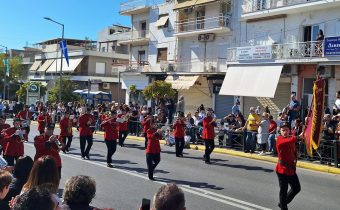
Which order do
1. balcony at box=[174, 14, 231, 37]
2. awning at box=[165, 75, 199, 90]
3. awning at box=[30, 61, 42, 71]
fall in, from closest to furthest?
balcony at box=[174, 14, 231, 37] < awning at box=[165, 75, 199, 90] < awning at box=[30, 61, 42, 71]

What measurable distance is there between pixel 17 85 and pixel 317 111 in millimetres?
58095

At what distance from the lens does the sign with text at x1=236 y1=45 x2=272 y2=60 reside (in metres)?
26.5

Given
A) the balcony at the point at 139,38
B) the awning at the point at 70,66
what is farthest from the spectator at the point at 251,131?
the awning at the point at 70,66

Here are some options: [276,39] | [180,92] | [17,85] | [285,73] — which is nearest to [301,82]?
[285,73]

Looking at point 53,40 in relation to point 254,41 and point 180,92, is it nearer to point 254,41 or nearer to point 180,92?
point 180,92

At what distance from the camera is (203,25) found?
110ft

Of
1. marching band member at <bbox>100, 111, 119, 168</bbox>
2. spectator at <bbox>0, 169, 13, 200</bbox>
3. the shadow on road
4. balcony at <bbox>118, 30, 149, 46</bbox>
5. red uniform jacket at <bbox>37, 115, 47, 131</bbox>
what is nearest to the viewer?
spectator at <bbox>0, 169, 13, 200</bbox>

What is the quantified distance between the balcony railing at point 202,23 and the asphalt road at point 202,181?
1615cm

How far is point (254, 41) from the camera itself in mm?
29078

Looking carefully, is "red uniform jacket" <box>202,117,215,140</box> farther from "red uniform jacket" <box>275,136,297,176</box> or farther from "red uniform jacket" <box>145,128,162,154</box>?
"red uniform jacket" <box>275,136,297,176</box>

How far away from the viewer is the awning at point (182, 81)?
107 feet

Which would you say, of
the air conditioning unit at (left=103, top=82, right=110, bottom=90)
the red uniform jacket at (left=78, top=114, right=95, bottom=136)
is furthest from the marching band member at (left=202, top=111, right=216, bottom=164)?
the air conditioning unit at (left=103, top=82, right=110, bottom=90)

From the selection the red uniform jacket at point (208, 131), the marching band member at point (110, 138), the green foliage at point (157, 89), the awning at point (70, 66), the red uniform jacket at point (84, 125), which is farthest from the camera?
the awning at point (70, 66)

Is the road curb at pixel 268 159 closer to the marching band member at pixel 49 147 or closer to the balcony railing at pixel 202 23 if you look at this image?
the marching band member at pixel 49 147
